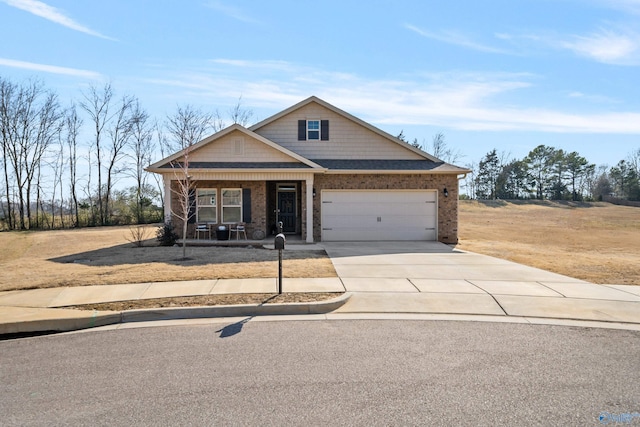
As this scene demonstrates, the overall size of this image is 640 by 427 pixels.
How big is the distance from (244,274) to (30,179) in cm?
2846

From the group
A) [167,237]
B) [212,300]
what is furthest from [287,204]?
[212,300]

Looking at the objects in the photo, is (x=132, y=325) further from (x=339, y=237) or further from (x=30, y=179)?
(x=30, y=179)

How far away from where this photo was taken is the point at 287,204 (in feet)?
67.7

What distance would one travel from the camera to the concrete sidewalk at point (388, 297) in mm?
6957

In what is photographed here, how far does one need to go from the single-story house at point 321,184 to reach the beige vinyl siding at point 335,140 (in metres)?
0.05

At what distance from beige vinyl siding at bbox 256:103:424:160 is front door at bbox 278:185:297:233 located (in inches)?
74.6

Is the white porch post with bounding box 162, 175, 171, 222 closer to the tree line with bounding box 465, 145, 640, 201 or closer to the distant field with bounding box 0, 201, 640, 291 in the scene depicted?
the distant field with bounding box 0, 201, 640, 291

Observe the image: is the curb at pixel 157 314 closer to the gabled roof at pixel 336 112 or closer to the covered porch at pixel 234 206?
the covered porch at pixel 234 206

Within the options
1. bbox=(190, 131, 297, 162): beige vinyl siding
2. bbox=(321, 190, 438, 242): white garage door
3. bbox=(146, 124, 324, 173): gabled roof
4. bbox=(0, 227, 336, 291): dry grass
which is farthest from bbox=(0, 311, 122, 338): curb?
bbox=(321, 190, 438, 242): white garage door

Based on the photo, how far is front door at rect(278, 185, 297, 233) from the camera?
20.4m

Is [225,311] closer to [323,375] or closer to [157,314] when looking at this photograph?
[157,314]

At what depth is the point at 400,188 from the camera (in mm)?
18328

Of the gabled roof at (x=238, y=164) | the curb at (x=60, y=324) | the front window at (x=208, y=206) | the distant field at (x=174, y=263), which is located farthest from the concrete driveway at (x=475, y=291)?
the front window at (x=208, y=206)

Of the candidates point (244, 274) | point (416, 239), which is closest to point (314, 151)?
point (416, 239)
